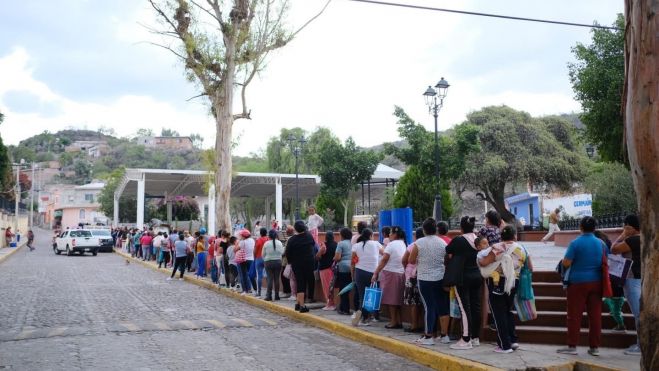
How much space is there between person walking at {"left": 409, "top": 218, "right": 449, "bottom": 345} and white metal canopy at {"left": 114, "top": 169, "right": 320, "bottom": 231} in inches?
946

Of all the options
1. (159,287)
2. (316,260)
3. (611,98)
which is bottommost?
(159,287)

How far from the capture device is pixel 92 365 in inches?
277

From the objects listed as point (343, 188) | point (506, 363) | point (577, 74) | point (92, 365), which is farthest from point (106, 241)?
point (506, 363)

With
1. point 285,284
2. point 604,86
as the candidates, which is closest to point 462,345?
point 285,284

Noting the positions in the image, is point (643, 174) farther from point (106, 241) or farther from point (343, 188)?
point (106, 241)

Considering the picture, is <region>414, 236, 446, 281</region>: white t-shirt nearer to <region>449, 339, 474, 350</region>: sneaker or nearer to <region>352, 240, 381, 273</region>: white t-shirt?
<region>449, 339, 474, 350</region>: sneaker

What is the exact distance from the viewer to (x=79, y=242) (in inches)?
1367

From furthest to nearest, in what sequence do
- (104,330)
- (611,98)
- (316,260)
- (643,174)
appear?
1. (611,98)
2. (316,260)
3. (104,330)
4. (643,174)

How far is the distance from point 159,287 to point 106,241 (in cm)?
2287

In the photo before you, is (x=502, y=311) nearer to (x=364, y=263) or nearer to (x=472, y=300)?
(x=472, y=300)

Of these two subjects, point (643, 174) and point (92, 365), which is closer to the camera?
point (643, 174)

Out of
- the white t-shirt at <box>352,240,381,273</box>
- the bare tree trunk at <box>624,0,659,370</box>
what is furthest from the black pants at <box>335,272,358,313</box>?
the bare tree trunk at <box>624,0,659,370</box>

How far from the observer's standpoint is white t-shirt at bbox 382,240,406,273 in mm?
9141

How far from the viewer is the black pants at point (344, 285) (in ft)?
35.2
